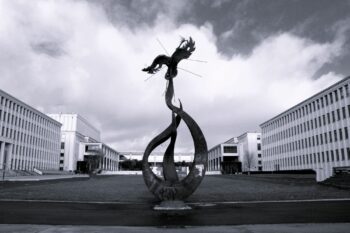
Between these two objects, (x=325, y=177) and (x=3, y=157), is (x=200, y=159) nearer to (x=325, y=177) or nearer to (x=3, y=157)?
(x=325, y=177)

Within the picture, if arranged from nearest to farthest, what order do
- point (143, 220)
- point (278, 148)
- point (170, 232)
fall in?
1. point (170, 232)
2. point (143, 220)
3. point (278, 148)

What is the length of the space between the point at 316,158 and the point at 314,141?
3.45m

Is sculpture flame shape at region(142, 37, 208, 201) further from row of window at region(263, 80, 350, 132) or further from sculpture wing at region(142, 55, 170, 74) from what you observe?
row of window at region(263, 80, 350, 132)

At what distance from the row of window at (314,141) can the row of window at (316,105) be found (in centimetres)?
527

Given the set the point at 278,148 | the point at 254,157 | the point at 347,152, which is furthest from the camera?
the point at 254,157

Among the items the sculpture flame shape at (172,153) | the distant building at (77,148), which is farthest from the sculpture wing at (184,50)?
the distant building at (77,148)

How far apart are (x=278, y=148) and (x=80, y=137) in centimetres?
8010

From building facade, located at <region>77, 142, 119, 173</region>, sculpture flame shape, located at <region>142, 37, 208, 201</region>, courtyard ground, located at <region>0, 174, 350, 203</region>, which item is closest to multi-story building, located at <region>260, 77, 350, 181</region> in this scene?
courtyard ground, located at <region>0, 174, 350, 203</region>

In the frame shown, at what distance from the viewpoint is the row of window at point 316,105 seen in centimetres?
5415

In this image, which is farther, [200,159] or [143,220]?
[200,159]

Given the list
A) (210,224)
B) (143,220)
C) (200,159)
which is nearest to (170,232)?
(210,224)

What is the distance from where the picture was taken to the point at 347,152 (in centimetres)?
5269

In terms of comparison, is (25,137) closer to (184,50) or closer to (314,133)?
(314,133)

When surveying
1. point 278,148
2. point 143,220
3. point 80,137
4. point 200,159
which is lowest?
A: point 143,220
